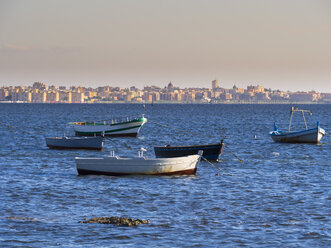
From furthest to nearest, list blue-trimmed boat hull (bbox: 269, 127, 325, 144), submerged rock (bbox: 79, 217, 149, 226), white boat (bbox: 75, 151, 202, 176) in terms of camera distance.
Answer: blue-trimmed boat hull (bbox: 269, 127, 325, 144)
white boat (bbox: 75, 151, 202, 176)
submerged rock (bbox: 79, 217, 149, 226)

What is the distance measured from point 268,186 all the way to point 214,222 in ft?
35.4

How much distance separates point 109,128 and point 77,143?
68.4 ft

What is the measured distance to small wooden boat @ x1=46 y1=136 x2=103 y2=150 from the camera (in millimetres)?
57281

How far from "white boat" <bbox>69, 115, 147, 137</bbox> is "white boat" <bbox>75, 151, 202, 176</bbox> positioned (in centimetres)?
3925

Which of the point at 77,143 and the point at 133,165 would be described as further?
the point at 77,143

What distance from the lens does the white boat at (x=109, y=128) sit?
77.2m

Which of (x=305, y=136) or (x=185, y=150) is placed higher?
(x=185, y=150)

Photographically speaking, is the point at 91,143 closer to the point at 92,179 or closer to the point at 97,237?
the point at 92,179

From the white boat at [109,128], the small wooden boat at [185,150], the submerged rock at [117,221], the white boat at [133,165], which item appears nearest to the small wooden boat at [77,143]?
the small wooden boat at [185,150]

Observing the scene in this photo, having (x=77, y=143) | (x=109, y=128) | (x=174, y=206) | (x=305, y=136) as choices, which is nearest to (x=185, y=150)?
(x=174, y=206)

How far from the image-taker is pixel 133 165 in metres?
36.1

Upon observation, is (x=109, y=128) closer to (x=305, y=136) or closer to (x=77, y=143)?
(x=77, y=143)

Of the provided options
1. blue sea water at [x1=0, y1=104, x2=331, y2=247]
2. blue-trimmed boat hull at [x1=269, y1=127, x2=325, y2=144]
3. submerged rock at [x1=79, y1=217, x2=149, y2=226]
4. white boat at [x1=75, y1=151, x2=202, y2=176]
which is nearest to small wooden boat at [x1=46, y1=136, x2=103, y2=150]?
blue sea water at [x1=0, y1=104, x2=331, y2=247]

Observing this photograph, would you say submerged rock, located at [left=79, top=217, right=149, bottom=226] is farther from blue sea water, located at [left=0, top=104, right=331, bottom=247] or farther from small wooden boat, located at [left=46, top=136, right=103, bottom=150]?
small wooden boat, located at [left=46, top=136, right=103, bottom=150]
